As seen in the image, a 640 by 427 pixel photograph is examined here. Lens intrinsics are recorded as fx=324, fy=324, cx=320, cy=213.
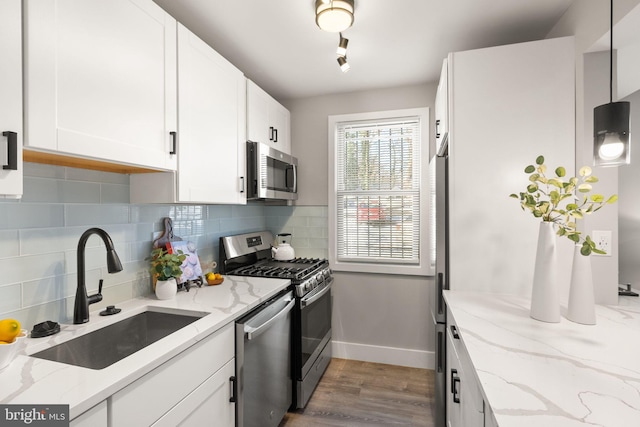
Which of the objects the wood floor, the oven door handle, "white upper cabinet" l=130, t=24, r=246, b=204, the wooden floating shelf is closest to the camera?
the wooden floating shelf

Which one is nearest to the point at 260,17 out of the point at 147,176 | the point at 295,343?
the point at 147,176

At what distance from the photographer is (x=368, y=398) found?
2436 millimetres

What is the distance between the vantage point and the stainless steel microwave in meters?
2.36

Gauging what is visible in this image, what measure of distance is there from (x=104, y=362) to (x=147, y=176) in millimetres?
908

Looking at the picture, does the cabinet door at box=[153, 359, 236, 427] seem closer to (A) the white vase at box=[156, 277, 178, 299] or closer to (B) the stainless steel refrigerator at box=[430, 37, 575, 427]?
(A) the white vase at box=[156, 277, 178, 299]

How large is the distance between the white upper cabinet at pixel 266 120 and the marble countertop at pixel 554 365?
1822mm

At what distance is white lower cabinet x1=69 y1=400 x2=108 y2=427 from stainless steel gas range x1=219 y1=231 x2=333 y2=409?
1.37m

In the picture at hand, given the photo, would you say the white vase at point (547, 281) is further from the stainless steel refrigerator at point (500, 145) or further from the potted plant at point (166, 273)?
the potted plant at point (166, 273)

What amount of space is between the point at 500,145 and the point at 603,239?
68 cm

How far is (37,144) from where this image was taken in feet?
3.36

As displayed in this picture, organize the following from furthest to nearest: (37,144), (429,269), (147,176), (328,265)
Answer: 1. (328,265)
2. (429,269)
3. (147,176)
4. (37,144)

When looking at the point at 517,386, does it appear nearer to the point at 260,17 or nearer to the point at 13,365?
the point at 13,365

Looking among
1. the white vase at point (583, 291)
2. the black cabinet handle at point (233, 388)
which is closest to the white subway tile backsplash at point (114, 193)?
the black cabinet handle at point (233, 388)

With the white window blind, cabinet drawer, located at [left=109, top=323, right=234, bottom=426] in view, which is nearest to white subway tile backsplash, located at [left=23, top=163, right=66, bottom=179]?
cabinet drawer, located at [left=109, top=323, right=234, bottom=426]
